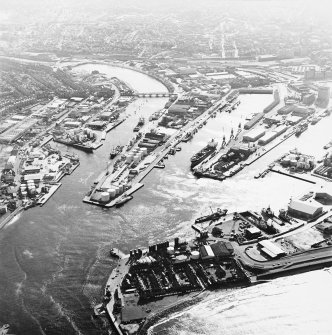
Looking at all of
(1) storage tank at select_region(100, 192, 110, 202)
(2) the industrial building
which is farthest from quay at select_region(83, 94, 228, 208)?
(2) the industrial building

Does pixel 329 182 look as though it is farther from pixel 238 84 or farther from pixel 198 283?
pixel 238 84

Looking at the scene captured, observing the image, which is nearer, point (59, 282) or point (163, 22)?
point (59, 282)

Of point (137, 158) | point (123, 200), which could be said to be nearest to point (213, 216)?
point (123, 200)

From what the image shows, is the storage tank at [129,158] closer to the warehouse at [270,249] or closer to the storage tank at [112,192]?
the storage tank at [112,192]

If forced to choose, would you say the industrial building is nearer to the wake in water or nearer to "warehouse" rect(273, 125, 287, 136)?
"warehouse" rect(273, 125, 287, 136)

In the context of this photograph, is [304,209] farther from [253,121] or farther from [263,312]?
[253,121]

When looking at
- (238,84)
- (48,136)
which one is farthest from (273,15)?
(48,136)
